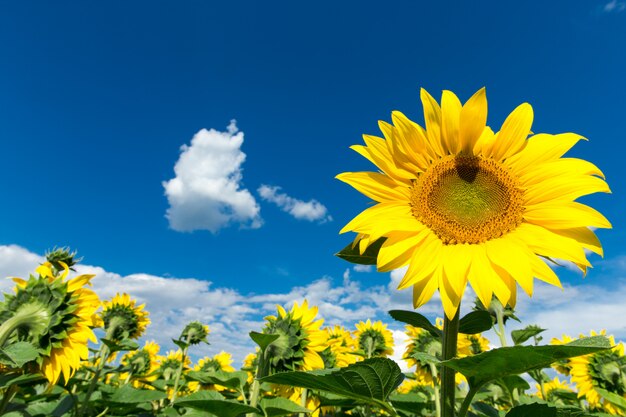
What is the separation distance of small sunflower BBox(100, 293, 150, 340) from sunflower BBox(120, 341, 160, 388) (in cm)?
110

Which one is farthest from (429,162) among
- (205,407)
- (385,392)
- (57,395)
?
(57,395)

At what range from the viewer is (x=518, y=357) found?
140 centimetres

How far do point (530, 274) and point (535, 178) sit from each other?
1.98 ft

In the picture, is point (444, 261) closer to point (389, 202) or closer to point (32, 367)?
point (389, 202)

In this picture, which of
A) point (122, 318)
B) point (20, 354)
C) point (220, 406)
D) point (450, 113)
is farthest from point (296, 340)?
point (122, 318)

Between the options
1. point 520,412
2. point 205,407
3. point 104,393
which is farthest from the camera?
point 104,393

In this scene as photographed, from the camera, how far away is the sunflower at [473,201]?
1.93 metres

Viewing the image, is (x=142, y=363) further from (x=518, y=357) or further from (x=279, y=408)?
(x=518, y=357)

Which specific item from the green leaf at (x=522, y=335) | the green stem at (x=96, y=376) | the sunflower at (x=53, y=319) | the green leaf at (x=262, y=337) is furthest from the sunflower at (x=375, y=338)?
the sunflower at (x=53, y=319)

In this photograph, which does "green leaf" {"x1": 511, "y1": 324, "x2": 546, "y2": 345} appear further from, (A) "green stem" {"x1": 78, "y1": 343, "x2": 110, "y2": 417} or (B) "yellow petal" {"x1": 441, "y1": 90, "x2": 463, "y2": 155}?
(A) "green stem" {"x1": 78, "y1": 343, "x2": 110, "y2": 417}

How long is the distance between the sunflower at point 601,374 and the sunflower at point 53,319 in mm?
6140

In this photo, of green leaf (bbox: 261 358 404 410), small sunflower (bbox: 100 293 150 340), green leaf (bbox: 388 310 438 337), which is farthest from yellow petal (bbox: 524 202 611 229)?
small sunflower (bbox: 100 293 150 340)

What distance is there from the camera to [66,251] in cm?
599

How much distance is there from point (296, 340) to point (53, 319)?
206 cm
